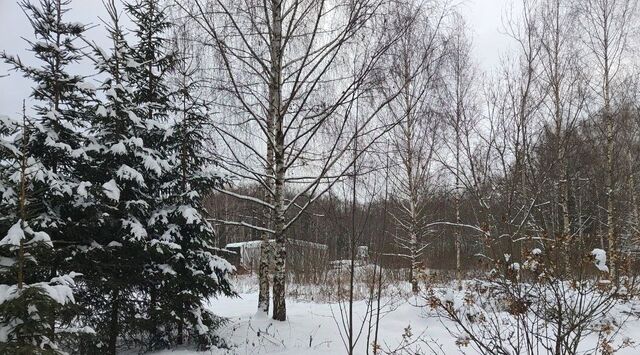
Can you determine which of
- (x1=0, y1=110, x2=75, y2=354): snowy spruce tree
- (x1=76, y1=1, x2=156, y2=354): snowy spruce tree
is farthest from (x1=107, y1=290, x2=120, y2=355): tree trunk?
(x1=0, y1=110, x2=75, y2=354): snowy spruce tree

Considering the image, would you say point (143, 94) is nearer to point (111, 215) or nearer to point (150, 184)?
point (150, 184)

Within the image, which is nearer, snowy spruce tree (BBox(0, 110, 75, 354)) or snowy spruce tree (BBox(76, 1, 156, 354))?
snowy spruce tree (BBox(0, 110, 75, 354))

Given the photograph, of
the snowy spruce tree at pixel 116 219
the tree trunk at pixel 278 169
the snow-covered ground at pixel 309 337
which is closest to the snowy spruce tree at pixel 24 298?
the snowy spruce tree at pixel 116 219

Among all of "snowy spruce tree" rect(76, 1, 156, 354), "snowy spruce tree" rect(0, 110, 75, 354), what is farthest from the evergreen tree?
"snowy spruce tree" rect(0, 110, 75, 354)

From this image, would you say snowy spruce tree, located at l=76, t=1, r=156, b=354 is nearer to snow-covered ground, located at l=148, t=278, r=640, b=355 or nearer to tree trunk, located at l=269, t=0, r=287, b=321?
snow-covered ground, located at l=148, t=278, r=640, b=355

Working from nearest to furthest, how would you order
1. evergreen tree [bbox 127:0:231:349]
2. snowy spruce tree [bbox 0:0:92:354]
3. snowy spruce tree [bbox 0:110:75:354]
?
snowy spruce tree [bbox 0:110:75:354], snowy spruce tree [bbox 0:0:92:354], evergreen tree [bbox 127:0:231:349]

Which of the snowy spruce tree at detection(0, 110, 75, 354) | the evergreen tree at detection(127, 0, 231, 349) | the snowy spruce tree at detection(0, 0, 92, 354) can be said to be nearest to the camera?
the snowy spruce tree at detection(0, 110, 75, 354)

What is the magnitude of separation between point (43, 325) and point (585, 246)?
13.2 feet

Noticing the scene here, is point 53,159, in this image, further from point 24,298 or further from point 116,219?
point 24,298

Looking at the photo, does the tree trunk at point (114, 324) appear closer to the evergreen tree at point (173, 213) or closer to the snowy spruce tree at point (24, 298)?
the evergreen tree at point (173, 213)

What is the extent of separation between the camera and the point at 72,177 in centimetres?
503

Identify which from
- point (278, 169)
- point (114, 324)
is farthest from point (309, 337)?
point (114, 324)

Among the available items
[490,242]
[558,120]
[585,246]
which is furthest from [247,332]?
[558,120]

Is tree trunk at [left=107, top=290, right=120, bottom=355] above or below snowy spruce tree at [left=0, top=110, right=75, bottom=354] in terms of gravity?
below
